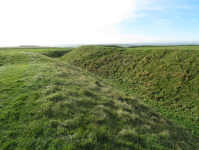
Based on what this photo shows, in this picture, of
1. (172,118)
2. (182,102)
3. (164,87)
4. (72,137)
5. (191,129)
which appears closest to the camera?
(72,137)

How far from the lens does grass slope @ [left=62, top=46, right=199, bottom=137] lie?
521 inches

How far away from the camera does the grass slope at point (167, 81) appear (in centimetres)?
1324

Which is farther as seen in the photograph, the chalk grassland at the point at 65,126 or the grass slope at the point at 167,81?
the grass slope at the point at 167,81

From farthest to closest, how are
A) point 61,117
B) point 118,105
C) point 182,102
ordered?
point 182,102 → point 118,105 → point 61,117

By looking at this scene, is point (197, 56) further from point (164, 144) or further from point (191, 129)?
point (164, 144)

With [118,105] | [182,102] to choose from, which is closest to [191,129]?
[182,102]

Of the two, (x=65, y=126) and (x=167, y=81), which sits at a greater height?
(x=65, y=126)

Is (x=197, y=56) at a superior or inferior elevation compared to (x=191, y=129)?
superior

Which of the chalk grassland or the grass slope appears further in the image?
the grass slope

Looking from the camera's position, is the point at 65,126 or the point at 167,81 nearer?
the point at 65,126

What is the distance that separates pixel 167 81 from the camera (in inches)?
745

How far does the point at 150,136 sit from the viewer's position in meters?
6.52

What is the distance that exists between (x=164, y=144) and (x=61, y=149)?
6.17 m

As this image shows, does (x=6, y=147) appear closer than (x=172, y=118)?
Yes
